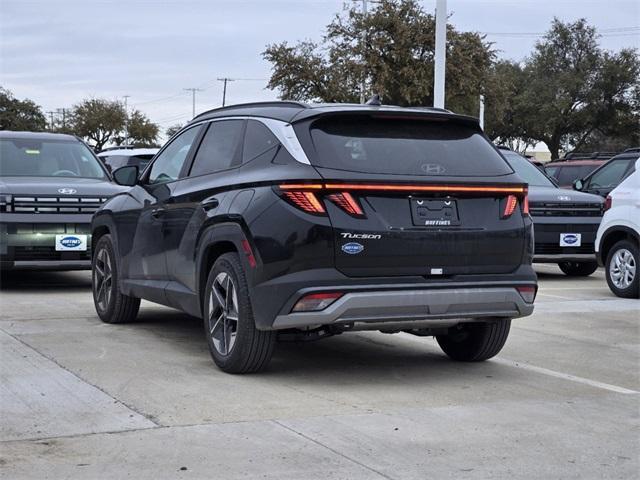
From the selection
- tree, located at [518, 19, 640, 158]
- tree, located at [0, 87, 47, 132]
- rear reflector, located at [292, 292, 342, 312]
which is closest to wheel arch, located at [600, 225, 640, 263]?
rear reflector, located at [292, 292, 342, 312]

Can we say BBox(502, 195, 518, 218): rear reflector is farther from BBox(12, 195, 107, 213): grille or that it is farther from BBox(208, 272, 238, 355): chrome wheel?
BBox(12, 195, 107, 213): grille

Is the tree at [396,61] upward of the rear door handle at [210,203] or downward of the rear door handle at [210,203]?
upward

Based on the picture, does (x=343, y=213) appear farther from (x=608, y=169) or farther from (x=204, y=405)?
(x=608, y=169)

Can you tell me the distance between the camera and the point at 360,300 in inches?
255

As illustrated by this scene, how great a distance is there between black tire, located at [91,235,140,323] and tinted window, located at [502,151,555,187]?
26.0 ft

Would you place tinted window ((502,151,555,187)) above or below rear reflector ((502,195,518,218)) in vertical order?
above

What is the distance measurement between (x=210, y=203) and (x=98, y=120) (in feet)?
340

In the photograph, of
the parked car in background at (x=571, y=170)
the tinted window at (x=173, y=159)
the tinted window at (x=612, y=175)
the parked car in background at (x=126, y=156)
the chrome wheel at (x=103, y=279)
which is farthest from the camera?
the parked car in background at (x=571, y=170)

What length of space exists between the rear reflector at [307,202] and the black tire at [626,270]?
6920 mm

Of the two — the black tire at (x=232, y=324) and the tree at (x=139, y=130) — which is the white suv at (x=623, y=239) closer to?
the black tire at (x=232, y=324)

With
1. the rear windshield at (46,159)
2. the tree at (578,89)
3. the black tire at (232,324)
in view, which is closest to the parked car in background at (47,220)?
the rear windshield at (46,159)

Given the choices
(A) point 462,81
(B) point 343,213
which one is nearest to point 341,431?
(B) point 343,213

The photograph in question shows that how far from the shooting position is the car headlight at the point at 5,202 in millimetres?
11625

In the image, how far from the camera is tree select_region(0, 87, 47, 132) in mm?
94375
